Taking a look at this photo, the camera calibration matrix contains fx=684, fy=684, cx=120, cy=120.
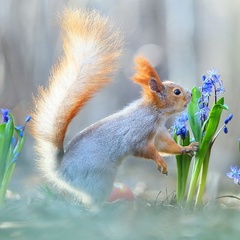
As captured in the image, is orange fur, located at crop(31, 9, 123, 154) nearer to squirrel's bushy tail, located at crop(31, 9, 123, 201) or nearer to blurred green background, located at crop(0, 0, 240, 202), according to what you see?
squirrel's bushy tail, located at crop(31, 9, 123, 201)

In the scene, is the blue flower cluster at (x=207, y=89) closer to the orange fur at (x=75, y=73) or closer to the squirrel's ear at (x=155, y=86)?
the squirrel's ear at (x=155, y=86)

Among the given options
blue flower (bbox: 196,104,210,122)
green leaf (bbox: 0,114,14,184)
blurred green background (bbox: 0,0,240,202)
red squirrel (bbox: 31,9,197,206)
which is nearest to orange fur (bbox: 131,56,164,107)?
red squirrel (bbox: 31,9,197,206)

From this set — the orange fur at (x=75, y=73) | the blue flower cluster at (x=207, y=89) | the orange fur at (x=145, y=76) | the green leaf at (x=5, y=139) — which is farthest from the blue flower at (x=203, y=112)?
the green leaf at (x=5, y=139)

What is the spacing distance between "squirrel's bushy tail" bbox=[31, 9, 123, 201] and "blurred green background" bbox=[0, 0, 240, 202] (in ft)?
8.16

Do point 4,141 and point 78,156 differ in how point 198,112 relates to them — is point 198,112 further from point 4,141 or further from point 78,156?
point 4,141

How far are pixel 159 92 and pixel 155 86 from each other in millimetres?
27

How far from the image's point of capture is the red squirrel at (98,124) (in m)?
1.92

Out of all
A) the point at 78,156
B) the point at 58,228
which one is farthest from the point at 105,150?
the point at 58,228

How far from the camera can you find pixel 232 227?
1347 mm

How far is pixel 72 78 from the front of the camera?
2.02 m

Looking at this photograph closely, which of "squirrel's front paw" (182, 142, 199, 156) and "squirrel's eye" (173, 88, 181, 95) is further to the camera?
"squirrel's eye" (173, 88, 181, 95)

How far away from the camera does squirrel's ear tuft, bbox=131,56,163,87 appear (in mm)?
1897

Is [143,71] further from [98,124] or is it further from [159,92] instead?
[98,124]

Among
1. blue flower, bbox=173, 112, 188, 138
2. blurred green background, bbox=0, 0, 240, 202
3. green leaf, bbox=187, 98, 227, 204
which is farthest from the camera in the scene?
blurred green background, bbox=0, 0, 240, 202
